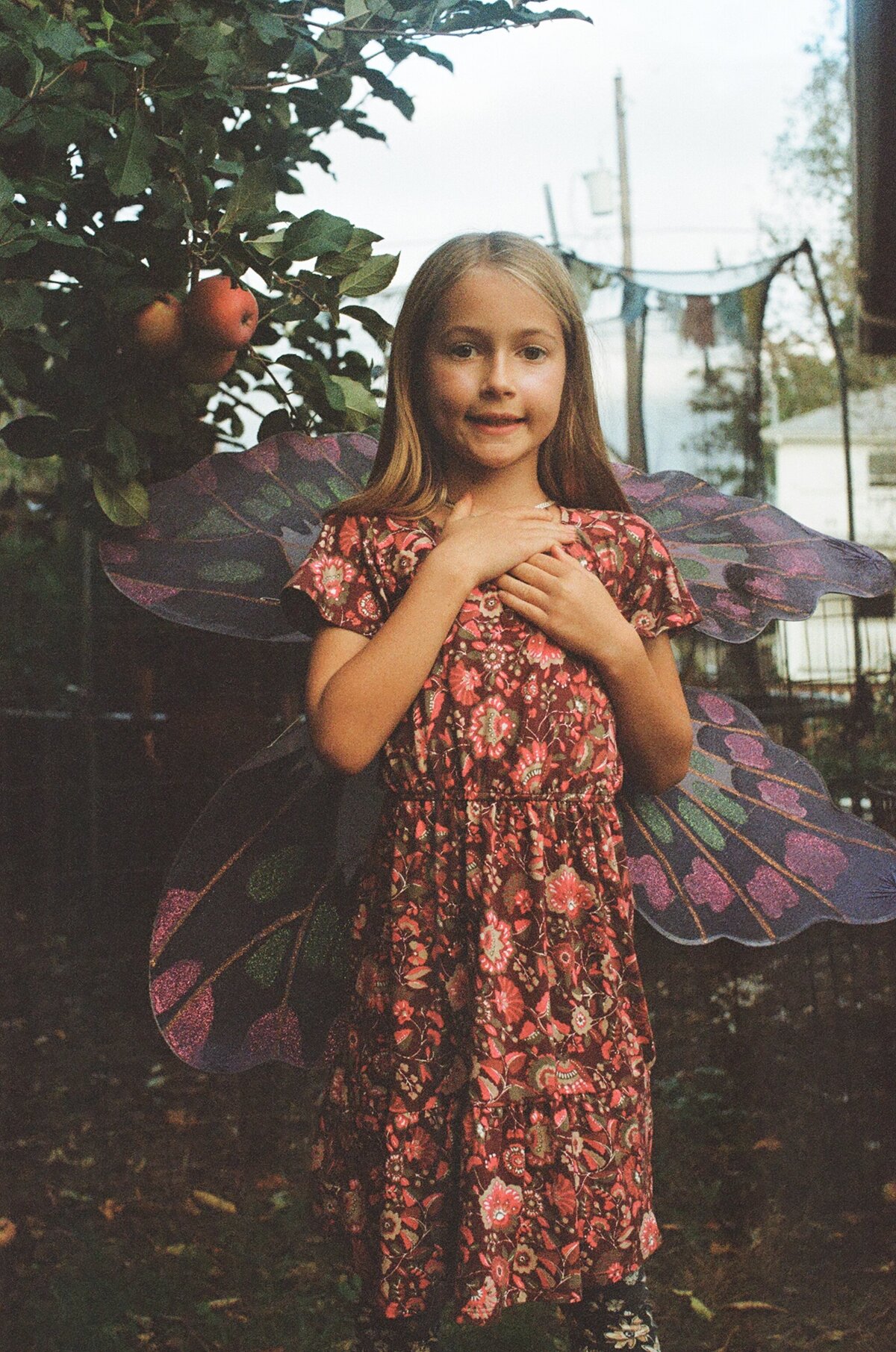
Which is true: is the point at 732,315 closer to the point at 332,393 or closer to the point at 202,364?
the point at 332,393

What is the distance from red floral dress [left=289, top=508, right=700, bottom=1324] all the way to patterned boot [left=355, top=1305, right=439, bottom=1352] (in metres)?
0.06

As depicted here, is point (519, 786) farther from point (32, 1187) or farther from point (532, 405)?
point (32, 1187)

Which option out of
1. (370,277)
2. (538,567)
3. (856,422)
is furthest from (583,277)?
(856,422)

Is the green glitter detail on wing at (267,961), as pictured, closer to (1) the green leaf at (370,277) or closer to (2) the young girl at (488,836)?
(2) the young girl at (488,836)

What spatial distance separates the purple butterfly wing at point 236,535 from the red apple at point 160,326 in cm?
16

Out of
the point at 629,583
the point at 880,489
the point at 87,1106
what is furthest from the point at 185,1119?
the point at 880,489

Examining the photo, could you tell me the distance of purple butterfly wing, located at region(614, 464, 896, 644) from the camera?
158 cm

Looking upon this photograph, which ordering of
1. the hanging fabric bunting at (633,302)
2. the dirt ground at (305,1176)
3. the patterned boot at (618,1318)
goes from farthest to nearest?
the hanging fabric bunting at (633,302) < the dirt ground at (305,1176) < the patterned boot at (618,1318)

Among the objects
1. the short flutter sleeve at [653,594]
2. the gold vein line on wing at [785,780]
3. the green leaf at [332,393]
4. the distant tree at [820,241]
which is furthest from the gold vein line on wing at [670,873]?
the distant tree at [820,241]

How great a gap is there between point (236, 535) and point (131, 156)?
46cm

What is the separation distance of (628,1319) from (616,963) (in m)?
0.38

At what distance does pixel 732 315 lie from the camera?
4.71 m

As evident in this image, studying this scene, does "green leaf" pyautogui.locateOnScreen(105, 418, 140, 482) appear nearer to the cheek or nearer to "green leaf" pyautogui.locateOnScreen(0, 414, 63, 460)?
"green leaf" pyautogui.locateOnScreen(0, 414, 63, 460)

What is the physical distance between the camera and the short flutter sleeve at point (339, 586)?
1370 millimetres
